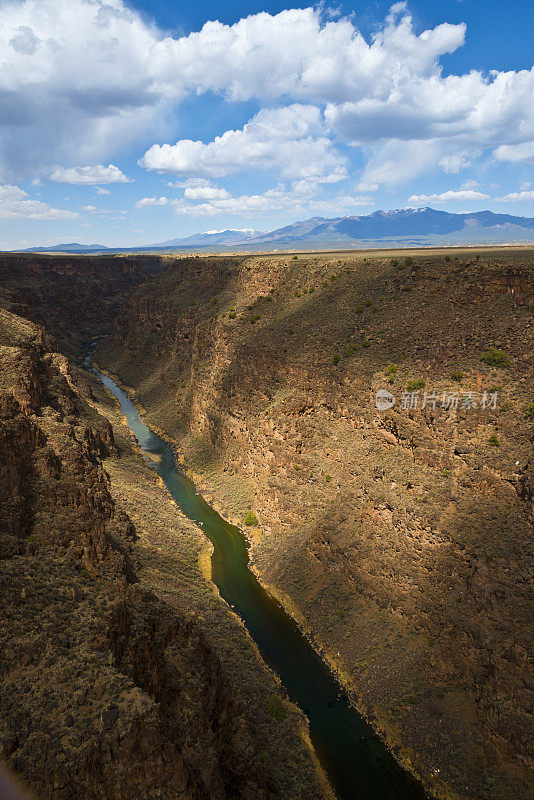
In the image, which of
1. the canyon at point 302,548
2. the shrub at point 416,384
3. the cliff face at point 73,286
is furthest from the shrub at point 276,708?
the cliff face at point 73,286

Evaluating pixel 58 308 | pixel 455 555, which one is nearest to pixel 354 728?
pixel 455 555

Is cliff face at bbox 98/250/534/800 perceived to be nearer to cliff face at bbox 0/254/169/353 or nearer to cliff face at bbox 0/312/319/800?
cliff face at bbox 0/312/319/800

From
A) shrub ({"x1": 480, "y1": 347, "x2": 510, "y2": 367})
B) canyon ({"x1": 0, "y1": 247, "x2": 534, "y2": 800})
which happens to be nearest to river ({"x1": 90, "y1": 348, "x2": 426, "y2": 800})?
canyon ({"x1": 0, "y1": 247, "x2": 534, "y2": 800})

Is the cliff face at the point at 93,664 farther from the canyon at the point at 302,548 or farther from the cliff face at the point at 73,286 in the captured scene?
the cliff face at the point at 73,286

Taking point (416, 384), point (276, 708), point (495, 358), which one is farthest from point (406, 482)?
point (276, 708)

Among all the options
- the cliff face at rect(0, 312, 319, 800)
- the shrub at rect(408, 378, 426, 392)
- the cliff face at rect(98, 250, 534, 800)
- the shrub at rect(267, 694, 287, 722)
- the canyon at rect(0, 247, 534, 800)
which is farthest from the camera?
the shrub at rect(408, 378, 426, 392)

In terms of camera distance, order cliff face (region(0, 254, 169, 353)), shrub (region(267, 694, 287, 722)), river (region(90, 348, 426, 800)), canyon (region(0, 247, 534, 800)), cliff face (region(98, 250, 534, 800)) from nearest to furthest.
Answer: canyon (region(0, 247, 534, 800)) < river (region(90, 348, 426, 800)) < cliff face (region(98, 250, 534, 800)) < shrub (region(267, 694, 287, 722)) < cliff face (region(0, 254, 169, 353))

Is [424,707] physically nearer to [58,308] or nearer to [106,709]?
[106,709]
